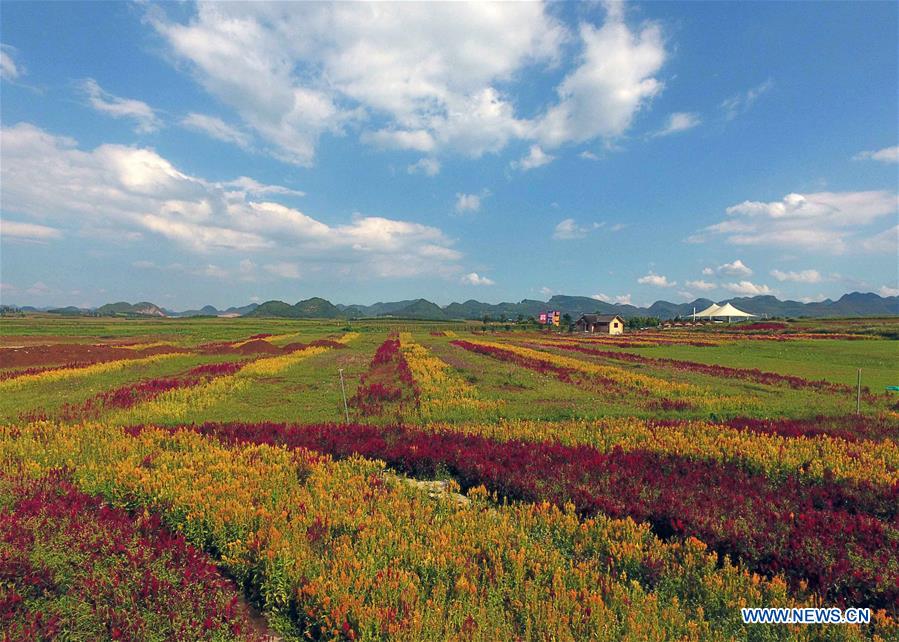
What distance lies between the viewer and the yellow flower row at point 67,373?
67.3ft

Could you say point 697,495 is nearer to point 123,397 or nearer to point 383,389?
point 383,389

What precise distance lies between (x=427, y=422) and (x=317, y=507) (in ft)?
24.3

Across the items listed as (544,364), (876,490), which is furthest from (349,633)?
(544,364)

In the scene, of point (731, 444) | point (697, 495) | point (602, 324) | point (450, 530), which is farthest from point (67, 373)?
point (602, 324)

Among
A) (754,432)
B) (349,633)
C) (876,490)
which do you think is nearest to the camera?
(349,633)

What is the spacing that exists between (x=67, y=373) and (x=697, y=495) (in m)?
33.4

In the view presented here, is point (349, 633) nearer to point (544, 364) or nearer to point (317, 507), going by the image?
point (317, 507)

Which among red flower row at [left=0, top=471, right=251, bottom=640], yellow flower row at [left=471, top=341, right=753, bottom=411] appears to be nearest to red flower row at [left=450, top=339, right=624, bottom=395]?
yellow flower row at [left=471, top=341, right=753, bottom=411]

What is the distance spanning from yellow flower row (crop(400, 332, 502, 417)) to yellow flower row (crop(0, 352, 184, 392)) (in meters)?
21.1

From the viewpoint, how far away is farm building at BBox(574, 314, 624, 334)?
9194 cm

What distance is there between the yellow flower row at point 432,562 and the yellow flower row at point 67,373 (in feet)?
65.7

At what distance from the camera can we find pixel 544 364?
92.2ft

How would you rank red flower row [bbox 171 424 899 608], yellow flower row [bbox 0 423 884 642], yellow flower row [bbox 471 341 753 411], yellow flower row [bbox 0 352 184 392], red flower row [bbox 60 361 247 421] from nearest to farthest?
yellow flower row [bbox 0 423 884 642] < red flower row [bbox 171 424 899 608] < red flower row [bbox 60 361 247 421] < yellow flower row [bbox 471 341 753 411] < yellow flower row [bbox 0 352 184 392]

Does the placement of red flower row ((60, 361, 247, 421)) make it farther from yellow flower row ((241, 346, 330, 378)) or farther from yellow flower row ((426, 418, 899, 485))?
yellow flower row ((426, 418, 899, 485))
